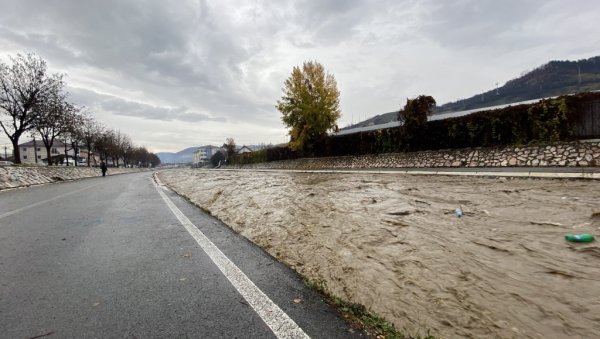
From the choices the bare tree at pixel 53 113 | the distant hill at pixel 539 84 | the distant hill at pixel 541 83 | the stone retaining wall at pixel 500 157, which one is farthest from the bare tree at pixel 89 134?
the distant hill at pixel 541 83

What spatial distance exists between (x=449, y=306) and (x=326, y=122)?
31.5 meters

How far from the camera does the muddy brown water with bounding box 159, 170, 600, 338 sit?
2311mm

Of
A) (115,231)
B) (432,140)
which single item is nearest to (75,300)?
(115,231)

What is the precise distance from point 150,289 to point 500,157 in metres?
16.2

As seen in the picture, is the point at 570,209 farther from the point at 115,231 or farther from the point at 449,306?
the point at 115,231

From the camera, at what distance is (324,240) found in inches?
180

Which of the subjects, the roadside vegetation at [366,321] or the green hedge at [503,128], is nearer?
the roadside vegetation at [366,321]

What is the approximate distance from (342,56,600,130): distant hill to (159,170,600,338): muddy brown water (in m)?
120

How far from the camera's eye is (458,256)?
11.5ft

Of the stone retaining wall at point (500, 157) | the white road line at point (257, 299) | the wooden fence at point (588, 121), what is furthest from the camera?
the wooden fence at point (588, 121)

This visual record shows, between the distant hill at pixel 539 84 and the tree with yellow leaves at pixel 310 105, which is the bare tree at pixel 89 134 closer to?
the tree with yellow leaves at pixel 310 105

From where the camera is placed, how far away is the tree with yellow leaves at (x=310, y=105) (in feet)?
108

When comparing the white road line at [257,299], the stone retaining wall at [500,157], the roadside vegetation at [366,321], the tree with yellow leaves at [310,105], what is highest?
the tree with yellow leaves at [310,105]

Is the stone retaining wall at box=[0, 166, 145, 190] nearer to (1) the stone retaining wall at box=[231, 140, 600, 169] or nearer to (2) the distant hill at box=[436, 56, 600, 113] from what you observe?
(1) the stone retaining wall at box=[231, 140, 600, 169]
